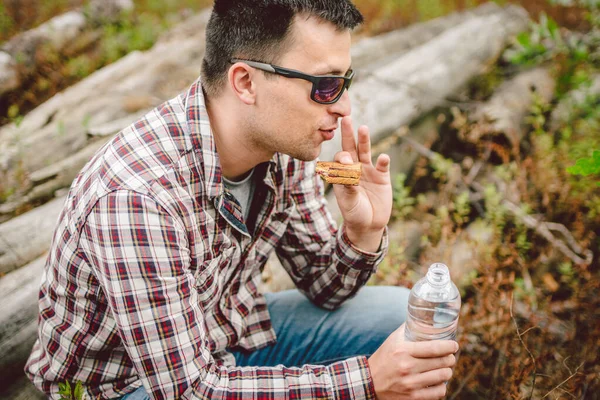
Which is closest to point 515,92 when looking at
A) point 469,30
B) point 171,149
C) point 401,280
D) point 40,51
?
point 469,30

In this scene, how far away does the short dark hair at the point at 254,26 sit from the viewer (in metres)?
1.98

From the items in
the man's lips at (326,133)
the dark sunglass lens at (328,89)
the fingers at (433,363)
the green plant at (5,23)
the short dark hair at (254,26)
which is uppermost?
the green plant at (5,23)

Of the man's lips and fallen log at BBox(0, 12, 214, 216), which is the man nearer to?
the man's lips

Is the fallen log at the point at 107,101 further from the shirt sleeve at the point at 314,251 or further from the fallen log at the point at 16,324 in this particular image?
the shirt sleeve at the point at 314,251

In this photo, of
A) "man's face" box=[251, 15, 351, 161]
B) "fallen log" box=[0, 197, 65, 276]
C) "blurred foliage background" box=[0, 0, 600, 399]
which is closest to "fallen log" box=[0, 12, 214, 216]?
"blurred foliage background" box=[0, 0, 600, 399]

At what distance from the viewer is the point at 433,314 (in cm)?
186

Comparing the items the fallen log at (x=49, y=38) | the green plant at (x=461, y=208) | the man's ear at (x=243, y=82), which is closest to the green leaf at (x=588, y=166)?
the green plant at (x=461, y=208)

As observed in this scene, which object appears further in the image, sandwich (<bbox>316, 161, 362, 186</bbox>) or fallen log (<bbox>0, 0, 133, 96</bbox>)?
fallen log (<bbox>0, 0, 133, 96</bbox>)

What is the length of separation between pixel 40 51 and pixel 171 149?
16.1 ft

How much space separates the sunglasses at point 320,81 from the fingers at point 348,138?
0.41 feet

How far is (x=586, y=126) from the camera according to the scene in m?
4.50

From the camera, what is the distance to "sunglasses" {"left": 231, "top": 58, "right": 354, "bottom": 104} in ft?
6.56

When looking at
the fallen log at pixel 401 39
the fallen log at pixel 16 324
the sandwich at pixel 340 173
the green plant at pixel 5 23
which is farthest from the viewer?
the green plant at pixel 5 23

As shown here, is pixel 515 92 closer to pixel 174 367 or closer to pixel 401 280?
pixel 401 280
